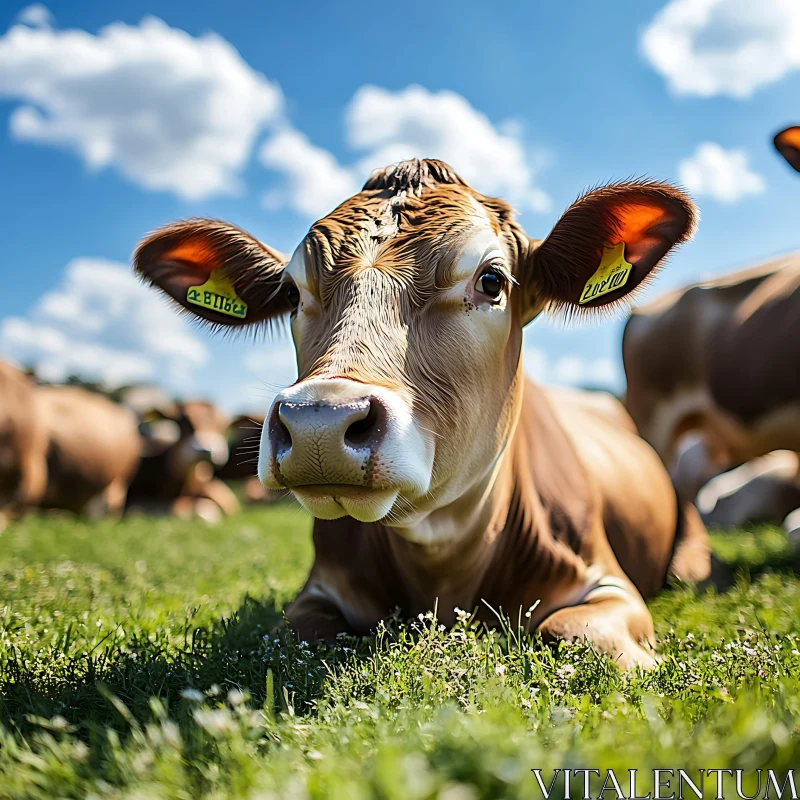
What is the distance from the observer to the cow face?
85.7 inches

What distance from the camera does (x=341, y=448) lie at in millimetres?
2098

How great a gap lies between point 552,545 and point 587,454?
1.05m

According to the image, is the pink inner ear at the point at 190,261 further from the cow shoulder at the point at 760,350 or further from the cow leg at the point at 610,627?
the cow shoulder at the point at 760,350

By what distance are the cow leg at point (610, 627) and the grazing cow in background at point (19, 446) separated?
32.2ft

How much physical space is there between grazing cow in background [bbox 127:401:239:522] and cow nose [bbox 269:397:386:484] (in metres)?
12.5

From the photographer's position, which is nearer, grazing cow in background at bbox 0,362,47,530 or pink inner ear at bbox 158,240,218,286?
pink inner ear at bbox 158,240,218,286

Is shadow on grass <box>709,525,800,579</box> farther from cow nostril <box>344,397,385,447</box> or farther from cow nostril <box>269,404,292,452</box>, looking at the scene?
cow nostril <box>269,404,292,452</box>

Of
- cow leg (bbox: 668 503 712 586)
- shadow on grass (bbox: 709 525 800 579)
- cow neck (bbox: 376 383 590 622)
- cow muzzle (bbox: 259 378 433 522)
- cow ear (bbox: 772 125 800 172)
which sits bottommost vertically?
shadow on grass (bbox: 709 525 800 579)

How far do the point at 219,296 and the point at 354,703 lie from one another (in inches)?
85.6

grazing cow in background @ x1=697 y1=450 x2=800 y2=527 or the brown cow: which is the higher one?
the brown cow

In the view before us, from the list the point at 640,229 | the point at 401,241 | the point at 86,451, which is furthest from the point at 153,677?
the point at 86,451

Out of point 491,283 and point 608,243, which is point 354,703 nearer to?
point 491,283

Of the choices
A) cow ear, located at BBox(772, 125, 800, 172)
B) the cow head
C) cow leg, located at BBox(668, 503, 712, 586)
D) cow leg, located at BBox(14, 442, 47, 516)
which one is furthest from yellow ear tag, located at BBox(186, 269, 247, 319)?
the cow head

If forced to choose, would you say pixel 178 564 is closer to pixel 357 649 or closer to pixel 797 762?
pixel 357 649
